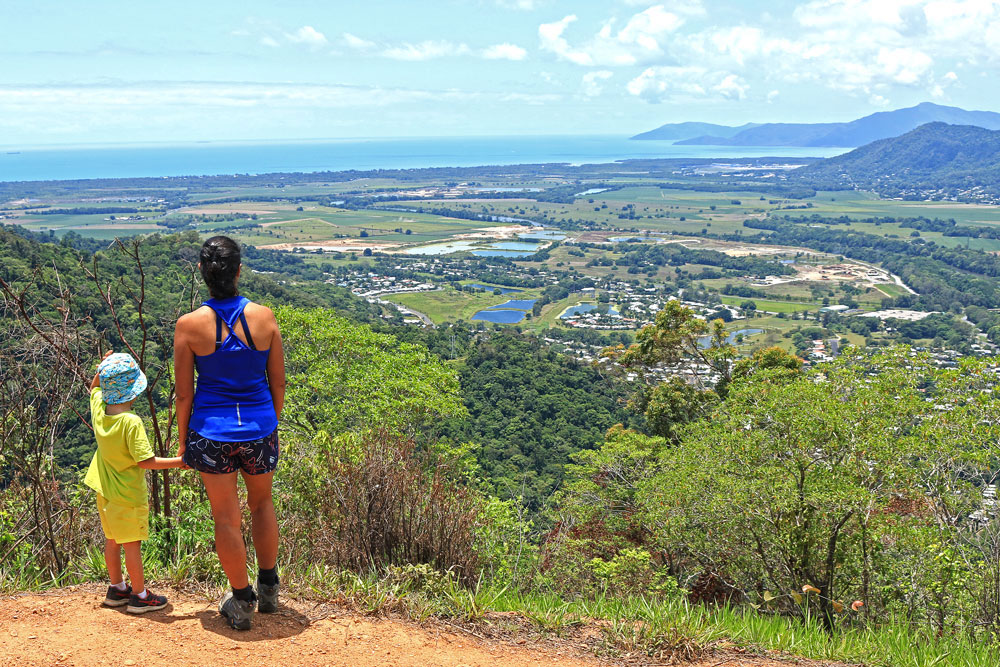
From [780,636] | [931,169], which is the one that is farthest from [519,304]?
[931,169]

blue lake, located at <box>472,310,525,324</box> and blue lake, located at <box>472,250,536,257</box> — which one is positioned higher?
blue lake, located at <box>472,250,536,257</box>

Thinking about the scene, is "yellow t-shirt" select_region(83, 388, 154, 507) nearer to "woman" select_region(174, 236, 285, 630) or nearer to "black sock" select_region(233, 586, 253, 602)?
"woman" select_region(174, 236, 285, 630)

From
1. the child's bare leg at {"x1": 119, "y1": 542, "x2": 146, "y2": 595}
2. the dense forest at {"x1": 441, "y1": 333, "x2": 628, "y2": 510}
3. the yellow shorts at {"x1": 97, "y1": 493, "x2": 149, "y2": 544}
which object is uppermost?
the yellow shorts at {"x1": 97, "y1": 493, "x2": 149, "y2": 544}

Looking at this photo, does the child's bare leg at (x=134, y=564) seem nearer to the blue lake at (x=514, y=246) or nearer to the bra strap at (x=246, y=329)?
the bra strap at (x=246, y=329)

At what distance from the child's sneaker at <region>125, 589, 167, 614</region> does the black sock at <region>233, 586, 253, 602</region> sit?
0.39 m

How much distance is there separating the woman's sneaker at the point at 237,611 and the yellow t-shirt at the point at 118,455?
1.90 ft

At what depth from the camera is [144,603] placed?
330 cm

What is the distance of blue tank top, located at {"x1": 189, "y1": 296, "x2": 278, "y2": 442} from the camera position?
3031 millimetres

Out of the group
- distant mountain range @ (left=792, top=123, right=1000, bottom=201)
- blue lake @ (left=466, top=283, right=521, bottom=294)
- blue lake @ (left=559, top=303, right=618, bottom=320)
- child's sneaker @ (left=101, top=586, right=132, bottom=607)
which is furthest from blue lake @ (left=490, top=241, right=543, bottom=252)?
distant mountain range @ (left=792, top=123, right=1000, bottom=201)

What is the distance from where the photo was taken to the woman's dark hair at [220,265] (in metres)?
3.03

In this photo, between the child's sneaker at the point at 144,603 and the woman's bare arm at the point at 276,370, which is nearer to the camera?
the woman's bare arm at the point at 276,370

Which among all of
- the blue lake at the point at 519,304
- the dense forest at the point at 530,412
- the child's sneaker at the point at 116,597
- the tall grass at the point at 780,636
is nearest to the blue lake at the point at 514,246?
the blue lake at the point at 519,304

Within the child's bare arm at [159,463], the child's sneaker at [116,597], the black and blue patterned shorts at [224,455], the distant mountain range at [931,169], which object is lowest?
the child's sneaker at [116,597]

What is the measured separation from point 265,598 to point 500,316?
180ft
